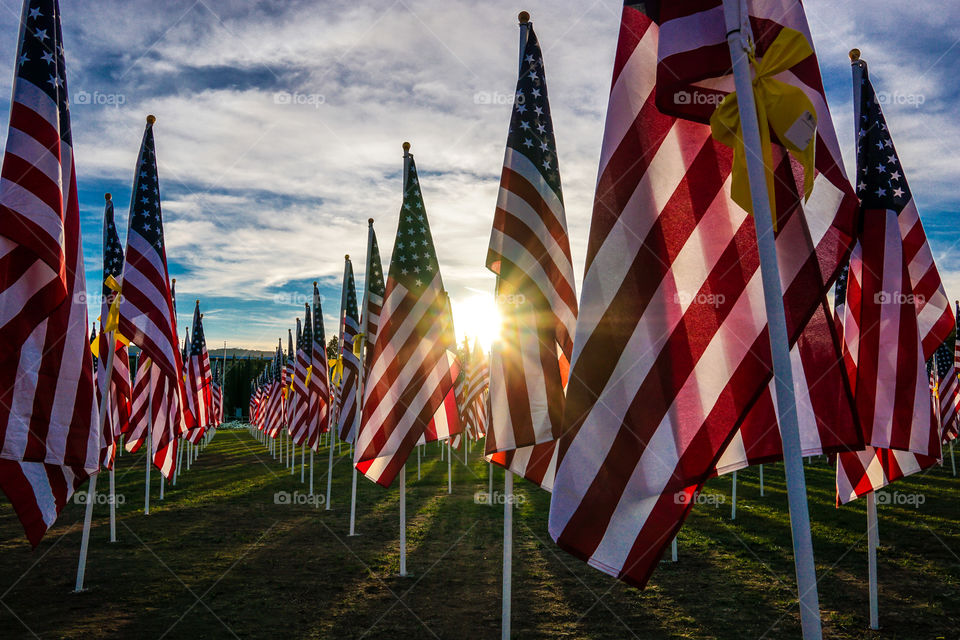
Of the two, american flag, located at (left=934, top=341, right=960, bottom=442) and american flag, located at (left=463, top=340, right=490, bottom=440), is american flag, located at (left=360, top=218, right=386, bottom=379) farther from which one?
american flag, located at (left=934, top=341, right=960, bottom=442)

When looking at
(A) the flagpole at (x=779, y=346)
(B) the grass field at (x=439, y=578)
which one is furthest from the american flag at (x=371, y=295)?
(A) the flagpole at (x=779, y=346)

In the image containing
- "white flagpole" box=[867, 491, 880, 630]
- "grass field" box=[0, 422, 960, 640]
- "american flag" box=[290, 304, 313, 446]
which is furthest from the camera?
"american flag" box=[290, 304, 313, 446]

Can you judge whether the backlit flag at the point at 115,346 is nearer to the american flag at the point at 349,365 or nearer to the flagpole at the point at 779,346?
the american flag at the point at 349,365

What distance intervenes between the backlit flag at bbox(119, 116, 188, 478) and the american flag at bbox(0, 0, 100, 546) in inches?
76.3

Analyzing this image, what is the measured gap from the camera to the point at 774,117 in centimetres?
299

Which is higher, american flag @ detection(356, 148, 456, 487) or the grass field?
american flag @ detection(356, 148, 456, 487)

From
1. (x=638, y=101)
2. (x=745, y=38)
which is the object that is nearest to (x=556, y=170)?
(x=638, y=101)

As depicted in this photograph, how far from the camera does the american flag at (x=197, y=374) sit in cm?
1808

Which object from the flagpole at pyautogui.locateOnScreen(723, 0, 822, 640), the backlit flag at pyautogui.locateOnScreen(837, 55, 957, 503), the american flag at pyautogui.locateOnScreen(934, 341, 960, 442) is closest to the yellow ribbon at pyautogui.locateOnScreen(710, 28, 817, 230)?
the flagpole at pyautogui.locateOnScreen(723, 0, 822, 640)

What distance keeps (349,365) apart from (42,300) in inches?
387

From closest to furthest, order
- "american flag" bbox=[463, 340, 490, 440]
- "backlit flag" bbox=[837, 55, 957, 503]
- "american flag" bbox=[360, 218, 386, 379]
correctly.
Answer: "backlit flag" bbox=[837, 55, 957, 503] → "american flag" bbox=[360, 218, 386, 379] → "american flag" bbox=[463, 340, 490, 440]

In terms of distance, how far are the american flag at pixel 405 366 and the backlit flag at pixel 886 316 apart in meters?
5.22

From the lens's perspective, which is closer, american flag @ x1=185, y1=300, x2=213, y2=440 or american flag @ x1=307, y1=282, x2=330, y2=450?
american flag @ x1=185, y1=300, x2=213, y2=440

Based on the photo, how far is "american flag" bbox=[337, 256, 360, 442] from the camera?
51.3 ft
